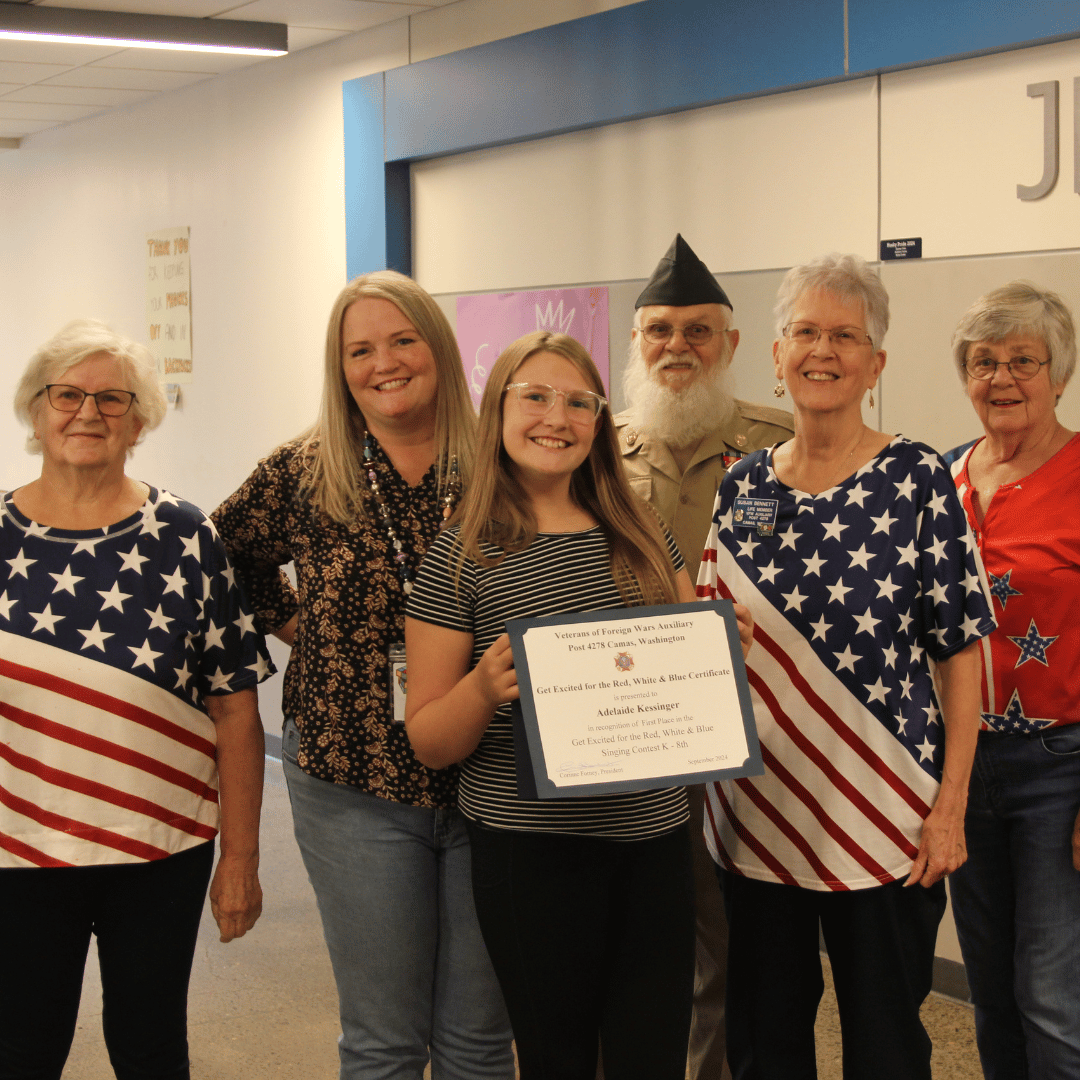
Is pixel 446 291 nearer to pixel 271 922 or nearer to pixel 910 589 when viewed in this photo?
pixel 271 922

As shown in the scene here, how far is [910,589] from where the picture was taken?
80.0 inches

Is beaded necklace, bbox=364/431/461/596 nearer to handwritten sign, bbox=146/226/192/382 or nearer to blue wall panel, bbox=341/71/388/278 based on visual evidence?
blue wall panel, bbox=341/71/388/278

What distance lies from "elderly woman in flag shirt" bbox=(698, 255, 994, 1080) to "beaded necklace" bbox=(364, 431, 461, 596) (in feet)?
1.70

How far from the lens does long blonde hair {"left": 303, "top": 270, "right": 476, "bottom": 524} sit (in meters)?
2.21

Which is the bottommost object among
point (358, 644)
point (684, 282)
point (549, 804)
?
point (549, 804)

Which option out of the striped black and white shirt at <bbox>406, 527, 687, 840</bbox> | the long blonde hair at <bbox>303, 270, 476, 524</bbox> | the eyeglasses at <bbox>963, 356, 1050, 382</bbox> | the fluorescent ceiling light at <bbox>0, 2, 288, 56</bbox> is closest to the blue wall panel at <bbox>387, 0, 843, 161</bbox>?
the fluorescent ceiling light at <bbox>0, 2, 288, 56</bbox>

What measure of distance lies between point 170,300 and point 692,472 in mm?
4862

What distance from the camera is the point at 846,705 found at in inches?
82.0

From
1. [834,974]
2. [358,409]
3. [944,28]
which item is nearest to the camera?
[834,974]

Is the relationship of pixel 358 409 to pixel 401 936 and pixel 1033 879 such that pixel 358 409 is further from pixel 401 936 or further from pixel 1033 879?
pixel 1033 879

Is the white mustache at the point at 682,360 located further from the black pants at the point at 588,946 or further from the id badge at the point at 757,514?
the black pants at the point at 588,946

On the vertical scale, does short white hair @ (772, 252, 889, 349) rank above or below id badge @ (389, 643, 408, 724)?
above

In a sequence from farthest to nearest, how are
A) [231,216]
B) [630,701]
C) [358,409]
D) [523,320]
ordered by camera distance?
1. [231,216]
2. [523,320]
3. [358,409]
4. [630,701]

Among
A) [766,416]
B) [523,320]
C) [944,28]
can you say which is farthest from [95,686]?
[523,320]
